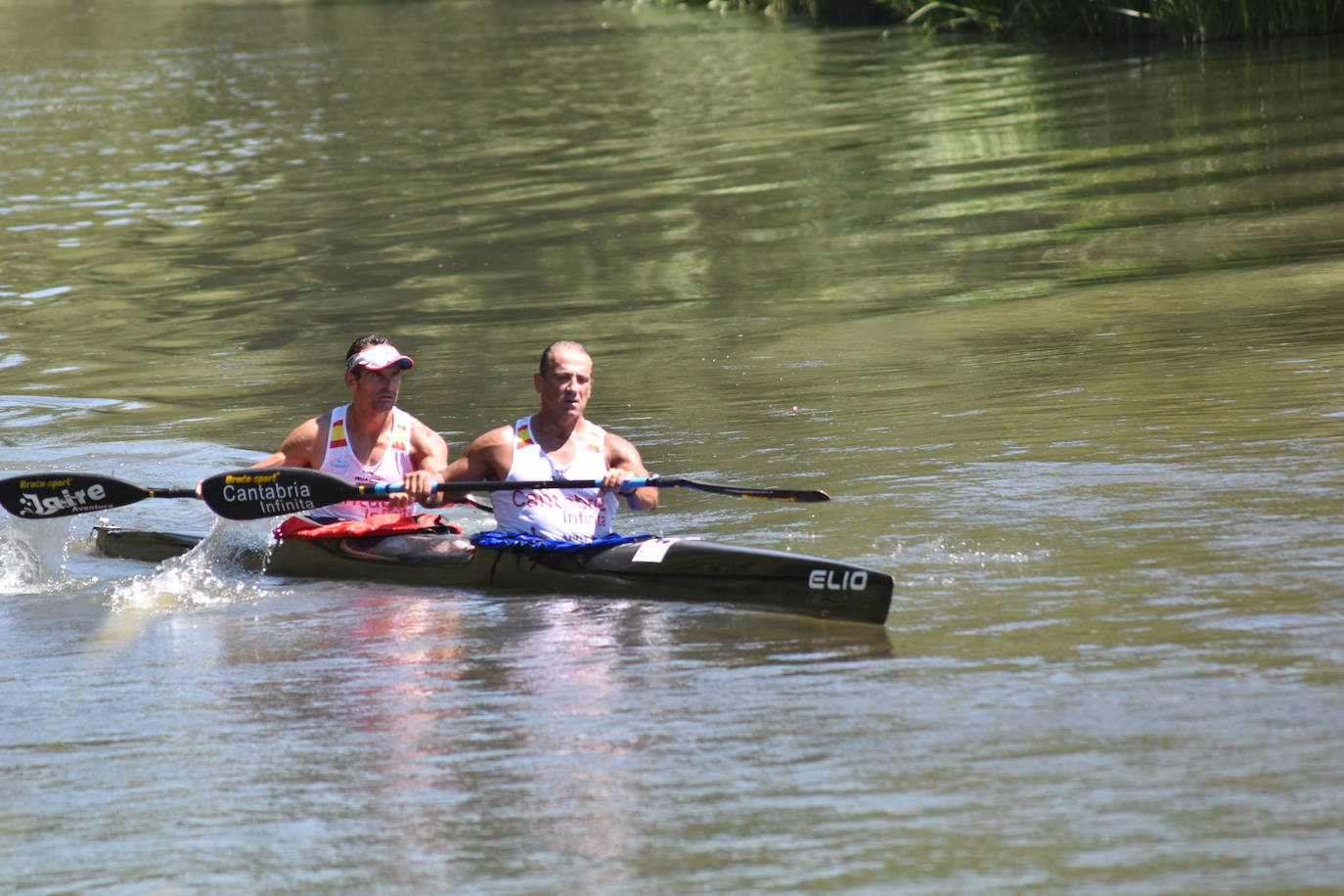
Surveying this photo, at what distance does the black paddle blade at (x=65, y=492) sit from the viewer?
8984 mm

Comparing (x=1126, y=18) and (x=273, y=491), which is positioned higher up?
(x=1126, y=18)

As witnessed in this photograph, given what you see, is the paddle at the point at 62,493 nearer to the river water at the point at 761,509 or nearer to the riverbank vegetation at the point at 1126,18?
the river water at the point at 761,509

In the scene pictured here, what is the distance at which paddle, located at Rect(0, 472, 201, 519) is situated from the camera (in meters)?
8.98

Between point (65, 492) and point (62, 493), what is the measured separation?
0.02 meters

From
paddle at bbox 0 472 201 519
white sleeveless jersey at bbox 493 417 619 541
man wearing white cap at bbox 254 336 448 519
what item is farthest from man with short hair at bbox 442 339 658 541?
paddle at bbox 0 472 201 519

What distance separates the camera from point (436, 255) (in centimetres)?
1755

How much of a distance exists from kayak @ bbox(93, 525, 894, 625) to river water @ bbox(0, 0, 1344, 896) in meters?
0.13

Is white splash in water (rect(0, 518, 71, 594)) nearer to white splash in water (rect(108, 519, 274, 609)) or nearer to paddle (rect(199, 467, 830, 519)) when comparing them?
white splash in water (rect(108, 519, 274, 609))

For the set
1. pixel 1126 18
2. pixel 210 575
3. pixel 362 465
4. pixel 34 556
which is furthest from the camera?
pixel 1126 18

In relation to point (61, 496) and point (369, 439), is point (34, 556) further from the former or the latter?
point (369, 439)

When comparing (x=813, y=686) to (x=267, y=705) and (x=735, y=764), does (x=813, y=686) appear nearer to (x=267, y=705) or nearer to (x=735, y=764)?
(x=735, y=764)

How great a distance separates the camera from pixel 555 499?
315 inches

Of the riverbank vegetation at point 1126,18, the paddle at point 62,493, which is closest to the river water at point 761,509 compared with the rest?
the paddle at point 62,493

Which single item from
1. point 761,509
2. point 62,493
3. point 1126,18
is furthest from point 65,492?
point 1126,18
